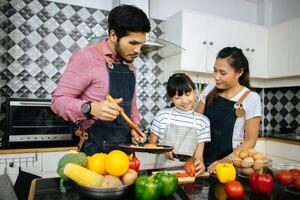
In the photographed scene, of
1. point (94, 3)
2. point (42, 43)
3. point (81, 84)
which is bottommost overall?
point (81, 84)

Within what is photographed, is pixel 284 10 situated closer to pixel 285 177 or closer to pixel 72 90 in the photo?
pixel 285 177

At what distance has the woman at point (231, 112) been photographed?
1.49 metres

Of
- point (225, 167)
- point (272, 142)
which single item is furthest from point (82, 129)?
point (272, 142)

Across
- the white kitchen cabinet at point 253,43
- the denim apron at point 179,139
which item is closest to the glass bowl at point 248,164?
the denim apron at point 179,139

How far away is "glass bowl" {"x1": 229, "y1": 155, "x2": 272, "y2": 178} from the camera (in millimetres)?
982

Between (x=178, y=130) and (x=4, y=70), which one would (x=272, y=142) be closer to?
(x=178, y=130)

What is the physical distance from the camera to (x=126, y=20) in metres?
1.17

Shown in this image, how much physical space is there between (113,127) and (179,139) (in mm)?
427

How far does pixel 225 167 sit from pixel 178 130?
59 centimetres

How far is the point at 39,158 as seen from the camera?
196 cm

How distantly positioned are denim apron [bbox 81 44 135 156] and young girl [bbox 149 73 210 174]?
28 cm

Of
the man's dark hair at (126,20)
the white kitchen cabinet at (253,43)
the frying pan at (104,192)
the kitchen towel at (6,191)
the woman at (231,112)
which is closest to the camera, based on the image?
the frying pan at (104,192)

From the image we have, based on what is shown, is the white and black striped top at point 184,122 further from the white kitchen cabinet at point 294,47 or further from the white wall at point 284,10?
the white wall at point 284,10

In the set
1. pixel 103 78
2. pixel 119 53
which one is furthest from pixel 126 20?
pixel 103 78
